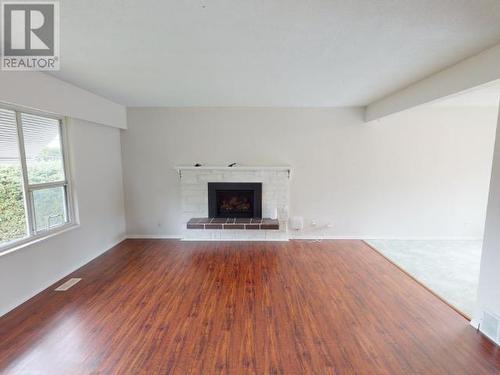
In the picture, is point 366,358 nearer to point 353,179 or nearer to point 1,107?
point 353,179

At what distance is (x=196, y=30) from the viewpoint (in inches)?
68.3

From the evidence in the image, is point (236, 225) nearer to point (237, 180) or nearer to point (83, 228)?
point (237, 180)

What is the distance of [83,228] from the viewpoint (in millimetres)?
3576

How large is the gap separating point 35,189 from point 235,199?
116 inches

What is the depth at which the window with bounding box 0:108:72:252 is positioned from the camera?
250cm

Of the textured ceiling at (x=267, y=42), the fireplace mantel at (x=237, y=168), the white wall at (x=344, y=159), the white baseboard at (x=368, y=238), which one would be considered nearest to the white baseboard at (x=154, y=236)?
the white wall at (x=344, y=159)

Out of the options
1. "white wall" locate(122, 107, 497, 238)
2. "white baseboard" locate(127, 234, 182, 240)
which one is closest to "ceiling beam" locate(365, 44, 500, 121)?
"white wall" locate(122, 107, 497, 238)

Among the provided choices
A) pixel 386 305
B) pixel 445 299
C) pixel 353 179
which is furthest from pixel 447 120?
pixel 386 305

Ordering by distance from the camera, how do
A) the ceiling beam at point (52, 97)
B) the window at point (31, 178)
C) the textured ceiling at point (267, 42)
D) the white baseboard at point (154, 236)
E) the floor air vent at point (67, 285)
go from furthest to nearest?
the white baseboard at point (154, 236) → the floor air vent at point (67, 285) → the window at point (31, 178) → the ceiling beam at point (52, 97) → the textured ceiling at point (267, 42)

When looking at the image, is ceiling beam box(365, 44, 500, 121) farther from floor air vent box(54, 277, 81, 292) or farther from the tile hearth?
floor air vent box(54, 277, 81, 292)

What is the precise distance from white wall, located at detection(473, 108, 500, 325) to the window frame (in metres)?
4.55

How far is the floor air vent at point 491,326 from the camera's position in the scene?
1988 mm

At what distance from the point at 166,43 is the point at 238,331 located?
253 cm

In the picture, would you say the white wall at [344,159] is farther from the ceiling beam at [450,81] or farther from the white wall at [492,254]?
the white wall at [492,254]
